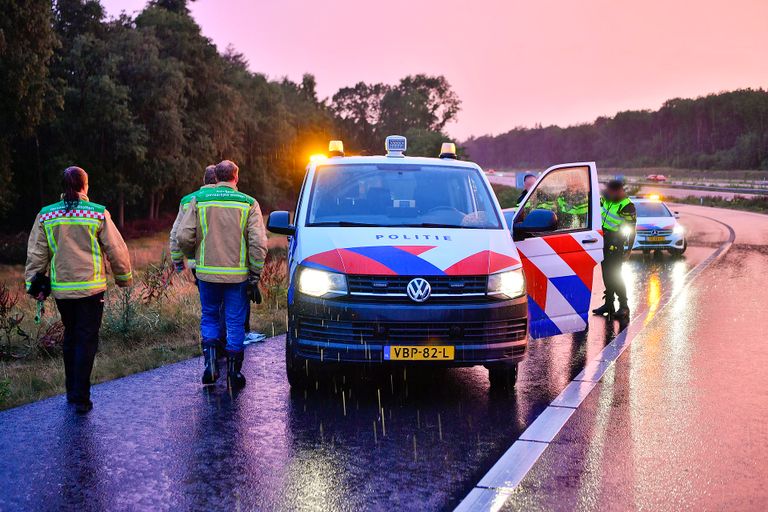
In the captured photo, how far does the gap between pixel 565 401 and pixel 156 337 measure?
516cm

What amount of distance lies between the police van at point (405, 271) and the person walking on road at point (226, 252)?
251mm

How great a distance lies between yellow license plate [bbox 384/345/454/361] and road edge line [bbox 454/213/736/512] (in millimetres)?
807

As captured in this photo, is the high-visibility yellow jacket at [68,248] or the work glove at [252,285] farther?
the work glove at [252,285]

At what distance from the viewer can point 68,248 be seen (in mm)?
6262

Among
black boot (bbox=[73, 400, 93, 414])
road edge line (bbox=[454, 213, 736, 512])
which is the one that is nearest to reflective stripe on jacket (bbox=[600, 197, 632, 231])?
road edge line (bbox=[454, 213, 736, 512])

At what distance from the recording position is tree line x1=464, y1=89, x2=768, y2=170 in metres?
126

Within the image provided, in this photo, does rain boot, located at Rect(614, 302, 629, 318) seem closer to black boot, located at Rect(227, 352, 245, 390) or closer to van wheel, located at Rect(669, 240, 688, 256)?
black boot, located at Rect(227, 352, 245, 390)

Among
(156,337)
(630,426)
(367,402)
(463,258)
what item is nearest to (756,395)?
(630,426)

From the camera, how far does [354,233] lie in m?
6.72

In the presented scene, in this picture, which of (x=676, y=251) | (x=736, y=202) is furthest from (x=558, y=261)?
(x=736, y=202)

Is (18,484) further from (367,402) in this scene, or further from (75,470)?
(367,402)

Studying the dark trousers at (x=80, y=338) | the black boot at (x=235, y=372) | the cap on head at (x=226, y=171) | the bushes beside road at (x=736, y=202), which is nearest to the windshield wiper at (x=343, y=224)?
the cap on head at (x=226, y=171)

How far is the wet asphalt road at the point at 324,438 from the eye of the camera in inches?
178

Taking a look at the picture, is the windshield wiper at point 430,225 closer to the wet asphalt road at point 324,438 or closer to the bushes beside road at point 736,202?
the wet asphalt road at point 324,438
